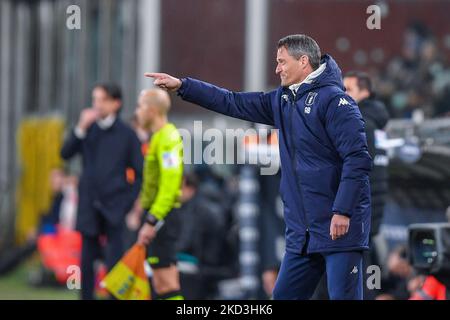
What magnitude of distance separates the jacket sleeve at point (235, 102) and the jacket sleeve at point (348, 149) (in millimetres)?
575

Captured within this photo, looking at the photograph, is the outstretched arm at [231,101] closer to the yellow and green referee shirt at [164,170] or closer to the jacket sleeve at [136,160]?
the yellow and green referee shirt at [164,170]

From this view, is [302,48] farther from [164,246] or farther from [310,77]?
[164,246]

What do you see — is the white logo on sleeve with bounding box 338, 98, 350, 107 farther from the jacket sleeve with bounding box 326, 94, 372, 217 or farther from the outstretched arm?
the outstretched arm

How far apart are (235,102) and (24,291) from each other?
29.3ft

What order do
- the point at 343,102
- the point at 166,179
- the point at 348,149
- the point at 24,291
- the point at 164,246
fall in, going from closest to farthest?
the point at 348,149 < the point at 343,102 < the point at 166,179 < the point at 164,246 < the point at 24,291

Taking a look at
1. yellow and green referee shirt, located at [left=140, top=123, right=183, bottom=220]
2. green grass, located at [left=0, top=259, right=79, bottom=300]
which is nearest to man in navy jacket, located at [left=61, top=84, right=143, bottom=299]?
yellow and green referee shirt, located at [left=140, top=123, right=183, bottom=220]

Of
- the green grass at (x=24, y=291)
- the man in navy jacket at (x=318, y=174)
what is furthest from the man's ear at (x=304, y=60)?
the green grass at (x=24, y=291)

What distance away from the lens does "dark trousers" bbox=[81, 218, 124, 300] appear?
11297 mm

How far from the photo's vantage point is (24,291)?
1653 cm

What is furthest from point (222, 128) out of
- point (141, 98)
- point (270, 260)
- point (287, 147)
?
point (287, 147)

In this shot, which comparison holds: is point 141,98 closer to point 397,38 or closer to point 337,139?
point 337,139

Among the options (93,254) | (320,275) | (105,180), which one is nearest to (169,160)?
(105,180)

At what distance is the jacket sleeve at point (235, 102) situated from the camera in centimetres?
811

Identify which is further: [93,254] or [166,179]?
[93,254]
